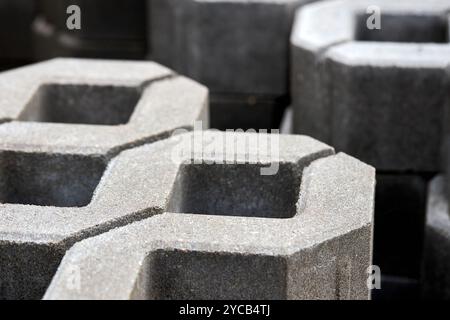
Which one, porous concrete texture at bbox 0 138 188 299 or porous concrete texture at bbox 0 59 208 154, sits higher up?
porous concrete texture at bbox 0 59 208 154

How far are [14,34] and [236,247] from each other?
3.41m

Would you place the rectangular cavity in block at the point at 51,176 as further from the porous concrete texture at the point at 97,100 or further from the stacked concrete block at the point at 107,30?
the stacked concrete block at the point at 107,30

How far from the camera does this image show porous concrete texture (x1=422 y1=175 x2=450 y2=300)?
2465 millimetres

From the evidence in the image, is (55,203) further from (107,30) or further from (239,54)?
(107,30)

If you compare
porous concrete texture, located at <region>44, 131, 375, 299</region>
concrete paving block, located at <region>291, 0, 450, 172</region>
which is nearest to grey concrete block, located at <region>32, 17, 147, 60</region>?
concrete paving block, located at <region>291, 0, 450, 172</region>

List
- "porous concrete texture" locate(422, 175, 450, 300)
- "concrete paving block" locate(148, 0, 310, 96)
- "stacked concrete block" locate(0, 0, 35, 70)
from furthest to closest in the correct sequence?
"stacked concrete block" locate(0, 0, 35, 70), "concrete paving block" locate(148, 0, 310, 96), "porous concrete texture" locate(422, 175, 450, 300)

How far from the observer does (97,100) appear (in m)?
2.53

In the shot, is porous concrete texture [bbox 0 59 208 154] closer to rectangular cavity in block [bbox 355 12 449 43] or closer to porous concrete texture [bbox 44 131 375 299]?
porous concrete texture [bbox 44 131 375 299]

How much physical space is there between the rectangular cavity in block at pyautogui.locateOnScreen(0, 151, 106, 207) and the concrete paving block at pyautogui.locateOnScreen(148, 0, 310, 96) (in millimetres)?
1265

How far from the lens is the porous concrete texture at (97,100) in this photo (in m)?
2.20

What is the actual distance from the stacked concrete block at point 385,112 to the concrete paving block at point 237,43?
41 centimetres

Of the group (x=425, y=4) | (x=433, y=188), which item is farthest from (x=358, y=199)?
(x=425, y=4)

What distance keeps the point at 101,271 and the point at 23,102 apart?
3.06ft

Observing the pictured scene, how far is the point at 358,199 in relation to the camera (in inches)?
71.4
